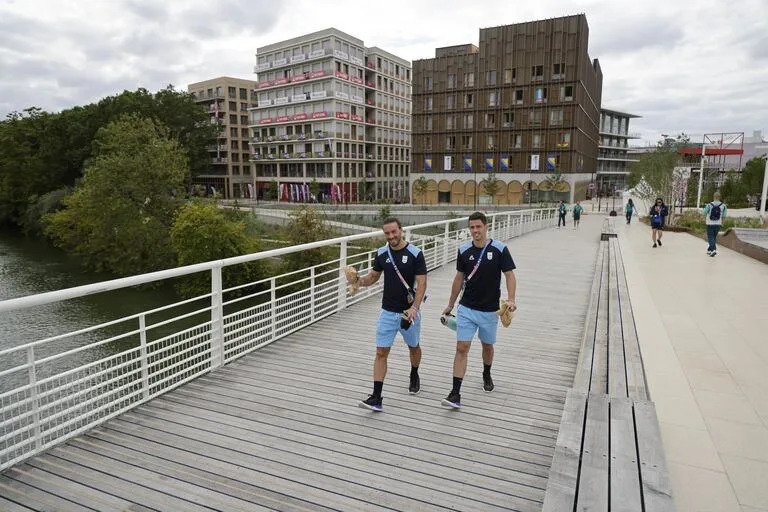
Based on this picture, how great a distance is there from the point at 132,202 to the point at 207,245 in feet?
27.6

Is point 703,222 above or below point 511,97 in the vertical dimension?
below

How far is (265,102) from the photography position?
7100cm

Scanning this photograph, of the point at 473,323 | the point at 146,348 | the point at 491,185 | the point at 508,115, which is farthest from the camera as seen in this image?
the point at 508,115

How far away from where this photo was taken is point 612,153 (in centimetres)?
9938

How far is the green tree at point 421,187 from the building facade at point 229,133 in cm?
2680

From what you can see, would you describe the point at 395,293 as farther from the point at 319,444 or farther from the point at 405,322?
the point at 319,444

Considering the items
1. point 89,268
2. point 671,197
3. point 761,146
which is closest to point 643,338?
point 671,197

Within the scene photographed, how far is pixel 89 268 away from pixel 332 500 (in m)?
35.9

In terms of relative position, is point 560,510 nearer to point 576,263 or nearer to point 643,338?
point 643,338

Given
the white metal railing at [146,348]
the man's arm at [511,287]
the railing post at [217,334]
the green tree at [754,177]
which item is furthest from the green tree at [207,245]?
the green tree at [754,177]

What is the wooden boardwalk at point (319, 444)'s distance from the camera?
326 cm

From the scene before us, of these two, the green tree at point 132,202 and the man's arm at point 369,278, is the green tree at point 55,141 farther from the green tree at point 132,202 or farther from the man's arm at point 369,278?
the man's arm at point 369,278

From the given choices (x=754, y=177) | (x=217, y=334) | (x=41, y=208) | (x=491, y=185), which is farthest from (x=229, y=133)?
(x=217, y=334)

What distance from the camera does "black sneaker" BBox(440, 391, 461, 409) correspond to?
443 centimetres
